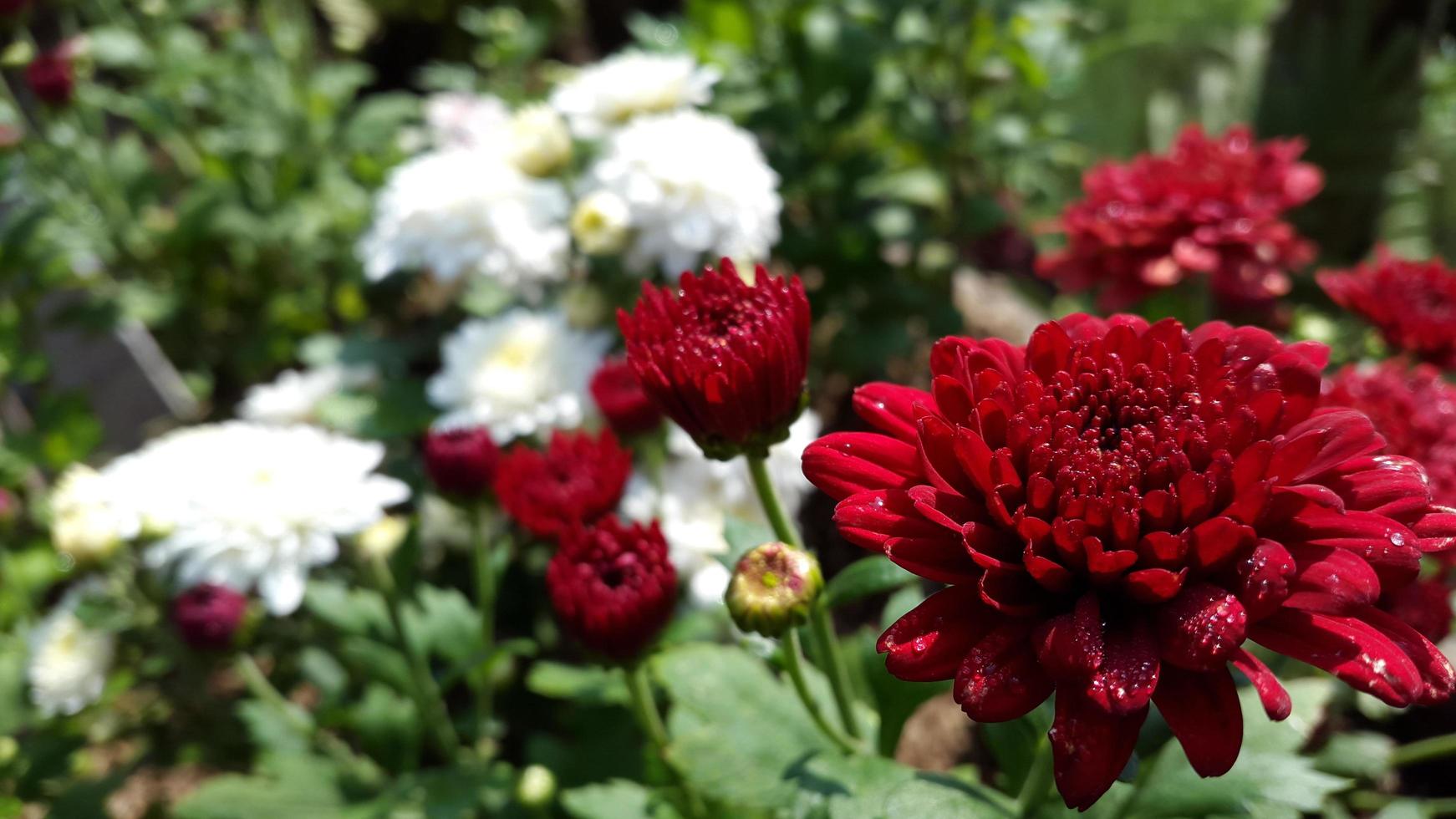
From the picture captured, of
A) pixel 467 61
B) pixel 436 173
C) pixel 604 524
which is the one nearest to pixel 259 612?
pixel 436 173

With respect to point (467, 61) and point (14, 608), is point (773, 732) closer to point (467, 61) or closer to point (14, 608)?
point (14, 608)

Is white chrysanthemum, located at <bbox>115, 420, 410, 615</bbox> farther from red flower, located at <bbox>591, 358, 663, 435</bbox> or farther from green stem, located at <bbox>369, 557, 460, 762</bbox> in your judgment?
red flower, located at <bbox>591, 358, 663, 435</bbox>

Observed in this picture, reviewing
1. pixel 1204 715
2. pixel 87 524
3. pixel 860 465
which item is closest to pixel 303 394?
pixel 87 524

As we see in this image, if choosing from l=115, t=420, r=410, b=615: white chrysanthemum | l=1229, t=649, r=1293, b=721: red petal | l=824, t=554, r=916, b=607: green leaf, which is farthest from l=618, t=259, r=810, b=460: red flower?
l=115, t=420, r=410, b=615: white chrysanthemum

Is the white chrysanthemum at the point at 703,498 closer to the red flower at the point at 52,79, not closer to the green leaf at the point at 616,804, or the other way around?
the green leaf at the point at 616,804

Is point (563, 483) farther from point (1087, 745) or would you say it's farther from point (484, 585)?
point (1087, 745)

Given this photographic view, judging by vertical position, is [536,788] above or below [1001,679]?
below

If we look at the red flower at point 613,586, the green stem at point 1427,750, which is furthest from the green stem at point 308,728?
the green stem at point 1427,750
